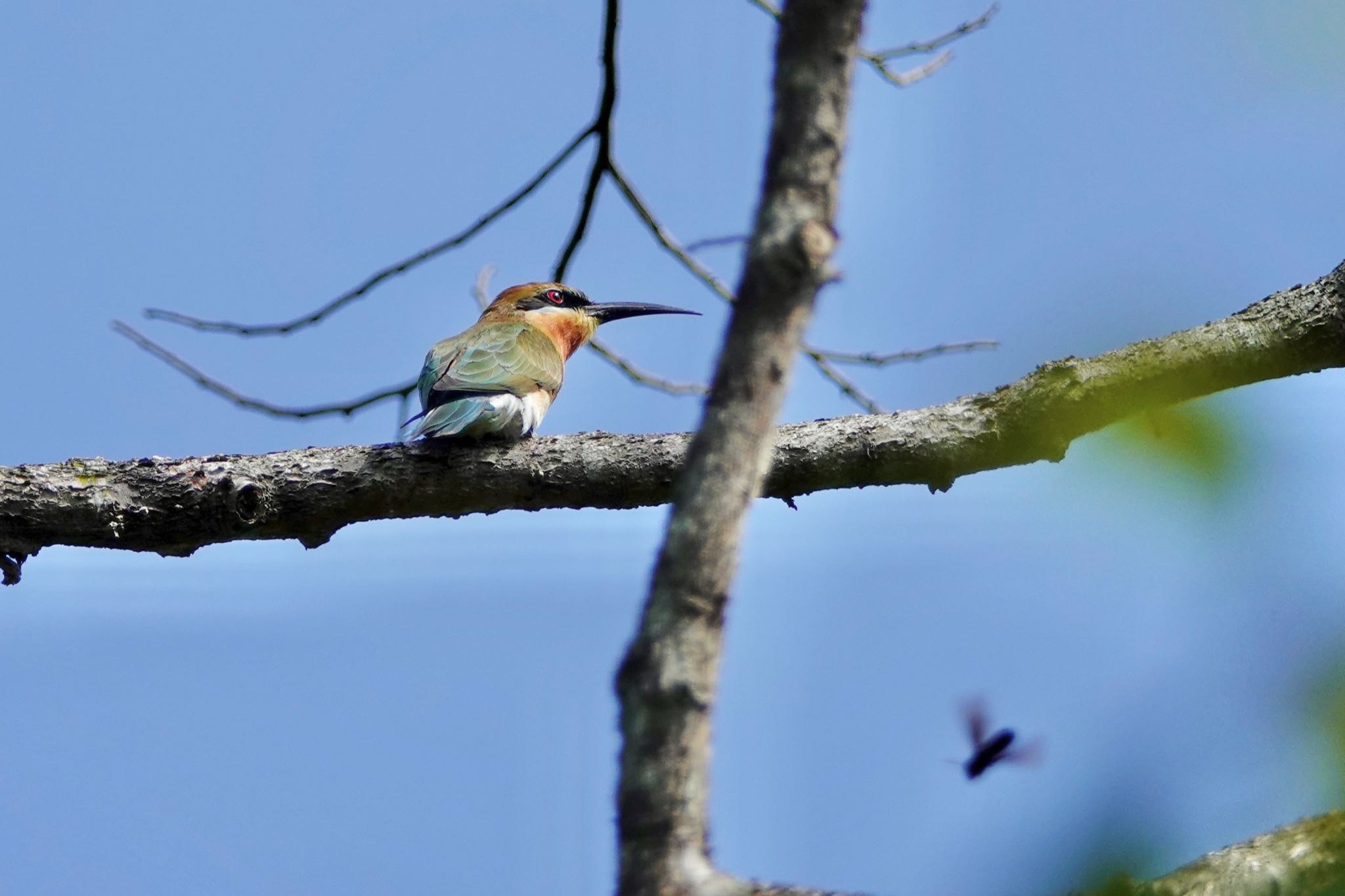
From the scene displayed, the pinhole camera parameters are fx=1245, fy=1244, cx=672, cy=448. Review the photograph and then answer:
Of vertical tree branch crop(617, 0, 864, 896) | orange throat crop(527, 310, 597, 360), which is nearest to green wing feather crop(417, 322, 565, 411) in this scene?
orange throat crop(527, 310, 597, 360)

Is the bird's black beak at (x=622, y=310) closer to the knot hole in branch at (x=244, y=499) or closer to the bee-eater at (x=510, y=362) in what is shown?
the bee-eater at (x=510, y=362)

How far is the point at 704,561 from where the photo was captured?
4.73 ft

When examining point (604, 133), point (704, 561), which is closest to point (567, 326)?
point (604, 133)

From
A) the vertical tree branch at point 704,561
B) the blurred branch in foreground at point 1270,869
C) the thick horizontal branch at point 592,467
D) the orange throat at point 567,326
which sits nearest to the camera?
the blurred branch in foreground at point 1270,869

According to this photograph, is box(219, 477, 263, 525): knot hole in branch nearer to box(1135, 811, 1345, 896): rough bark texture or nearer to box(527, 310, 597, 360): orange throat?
box(1135, 811, 1345, 896): rough bark texture

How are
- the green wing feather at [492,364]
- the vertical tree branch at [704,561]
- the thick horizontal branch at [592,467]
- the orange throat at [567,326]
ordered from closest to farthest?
1. the vertical tree branch at [704,561]
2. the thick horizontal branch at [592,467]
3. the green wing feather at [492,364]
4. the orange throat at [567,326]

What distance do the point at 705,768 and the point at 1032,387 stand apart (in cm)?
271

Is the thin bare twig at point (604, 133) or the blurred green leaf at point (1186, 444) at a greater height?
the thin bare twig at point (604, 133)

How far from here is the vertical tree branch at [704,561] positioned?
4.67 ft

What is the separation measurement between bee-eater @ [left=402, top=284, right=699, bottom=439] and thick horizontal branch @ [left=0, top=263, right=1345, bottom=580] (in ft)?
1.22

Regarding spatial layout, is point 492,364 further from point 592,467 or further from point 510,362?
point 592,467

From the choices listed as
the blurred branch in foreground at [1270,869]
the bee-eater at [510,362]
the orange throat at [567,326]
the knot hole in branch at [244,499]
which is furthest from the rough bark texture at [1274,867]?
the orange throat at [567,326]

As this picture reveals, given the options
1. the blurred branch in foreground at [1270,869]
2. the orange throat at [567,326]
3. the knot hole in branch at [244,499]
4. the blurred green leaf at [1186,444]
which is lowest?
the blurred branch in foreground at [1270,869]

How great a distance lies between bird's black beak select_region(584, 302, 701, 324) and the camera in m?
7.42
